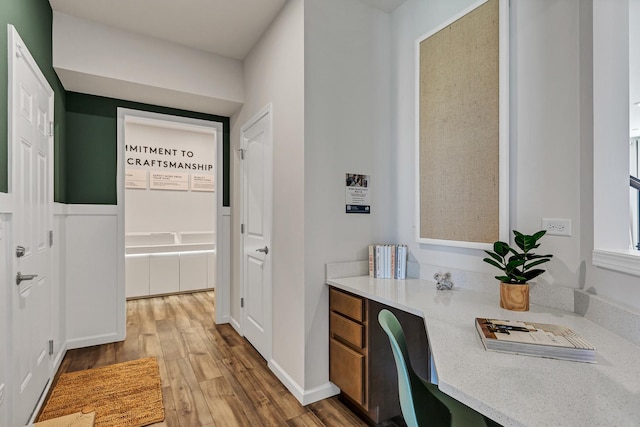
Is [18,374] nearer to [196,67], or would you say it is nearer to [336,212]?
[336,212]

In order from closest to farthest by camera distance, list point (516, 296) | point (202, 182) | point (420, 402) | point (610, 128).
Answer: point (420, 402), point (610, 128), point (516, 296), point (202, 182)

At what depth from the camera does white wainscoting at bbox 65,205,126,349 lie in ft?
10.2

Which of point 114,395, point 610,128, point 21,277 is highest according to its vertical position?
point 610,128

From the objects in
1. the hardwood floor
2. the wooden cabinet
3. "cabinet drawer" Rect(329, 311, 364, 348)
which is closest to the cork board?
the wooden cabinet

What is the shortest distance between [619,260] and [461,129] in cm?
110

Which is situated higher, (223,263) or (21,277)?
(21,277)

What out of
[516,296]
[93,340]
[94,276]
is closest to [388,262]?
[516,296]

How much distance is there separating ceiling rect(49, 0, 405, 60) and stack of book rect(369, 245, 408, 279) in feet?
6.13

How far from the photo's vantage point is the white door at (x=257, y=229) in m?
2.77

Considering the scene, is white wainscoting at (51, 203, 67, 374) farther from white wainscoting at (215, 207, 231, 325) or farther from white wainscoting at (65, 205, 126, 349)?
white wainscoting at (215, 207, 231, 325)

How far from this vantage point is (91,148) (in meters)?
3.26

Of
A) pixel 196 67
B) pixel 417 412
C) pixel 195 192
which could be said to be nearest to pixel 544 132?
pixel 417 412

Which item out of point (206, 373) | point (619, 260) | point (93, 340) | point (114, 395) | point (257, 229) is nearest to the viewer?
point (619, 260)

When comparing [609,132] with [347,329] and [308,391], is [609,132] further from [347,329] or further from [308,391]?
[308,391]
